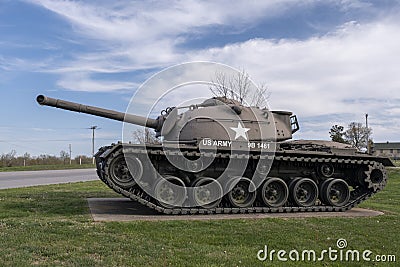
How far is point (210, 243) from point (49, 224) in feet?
11.1

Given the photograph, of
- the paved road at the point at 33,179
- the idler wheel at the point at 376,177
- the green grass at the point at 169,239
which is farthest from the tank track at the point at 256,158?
the paved road at the point at 33,179

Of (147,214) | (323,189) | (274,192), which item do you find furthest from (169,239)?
(323,189)

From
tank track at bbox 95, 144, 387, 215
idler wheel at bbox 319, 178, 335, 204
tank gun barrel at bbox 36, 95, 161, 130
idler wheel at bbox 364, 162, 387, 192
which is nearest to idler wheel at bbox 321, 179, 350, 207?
idler wheel at bbox 319, 178, 335, 204

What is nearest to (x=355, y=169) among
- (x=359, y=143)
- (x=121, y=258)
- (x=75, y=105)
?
(x=75, y=105)

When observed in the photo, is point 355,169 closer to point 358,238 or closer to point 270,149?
point 270,149

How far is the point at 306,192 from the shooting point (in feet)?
42.9

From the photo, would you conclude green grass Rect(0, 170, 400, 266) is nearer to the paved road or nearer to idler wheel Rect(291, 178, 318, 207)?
idler wheel Rect(291, 178, 318, 207)

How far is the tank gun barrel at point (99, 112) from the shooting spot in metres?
11.6

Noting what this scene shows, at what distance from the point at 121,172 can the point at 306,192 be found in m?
5.26

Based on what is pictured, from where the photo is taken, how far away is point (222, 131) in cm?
1222

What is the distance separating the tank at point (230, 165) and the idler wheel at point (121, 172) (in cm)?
2

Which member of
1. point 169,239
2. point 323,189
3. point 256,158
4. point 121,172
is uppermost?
point 256,158

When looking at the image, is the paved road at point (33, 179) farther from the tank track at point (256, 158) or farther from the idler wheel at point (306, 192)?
the idler wheel at point (306, 192)

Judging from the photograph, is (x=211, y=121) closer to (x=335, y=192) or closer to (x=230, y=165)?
(x=230, y=165)
